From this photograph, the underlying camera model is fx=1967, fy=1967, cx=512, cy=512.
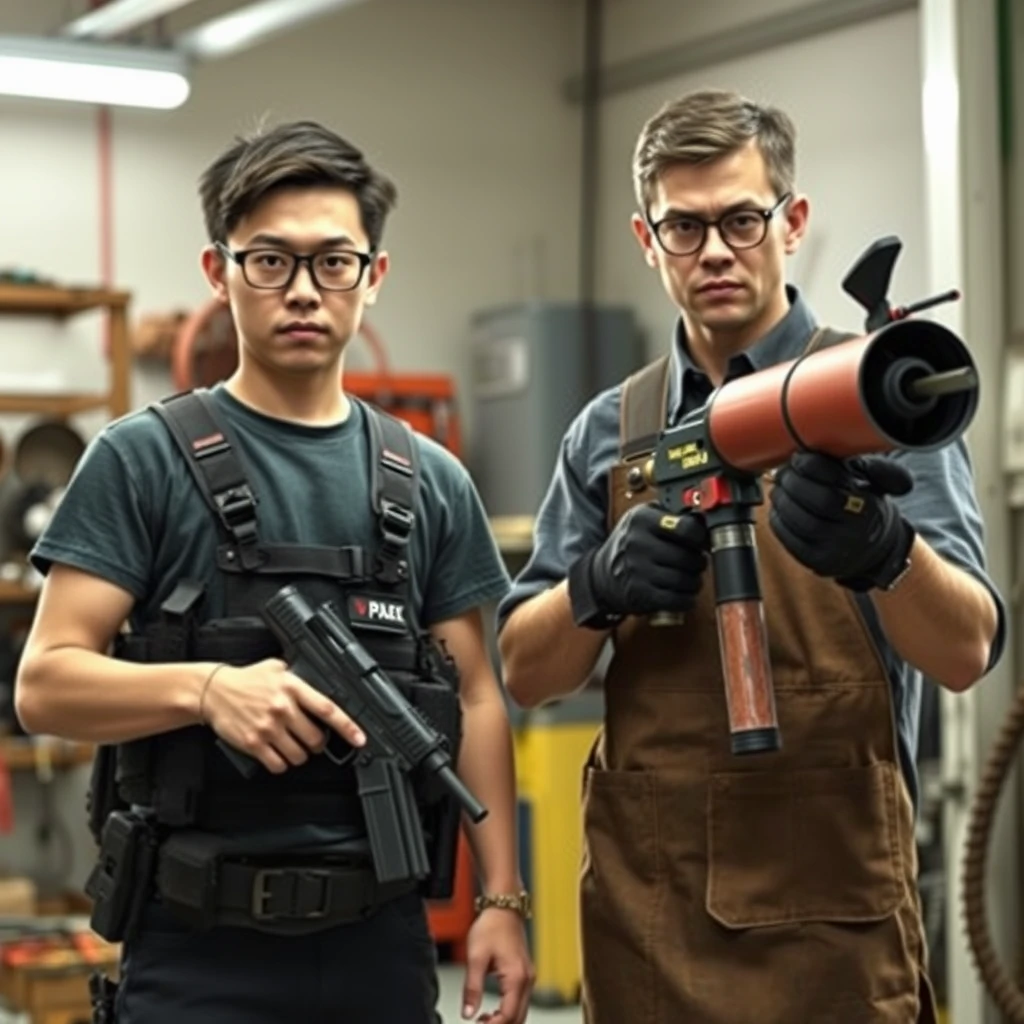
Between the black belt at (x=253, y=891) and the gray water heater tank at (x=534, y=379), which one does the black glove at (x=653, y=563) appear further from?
the gray water heater tank at (x=534, y=379)

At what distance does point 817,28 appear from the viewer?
5977 mm

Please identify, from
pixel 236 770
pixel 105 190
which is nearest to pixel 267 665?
pixel 236 770

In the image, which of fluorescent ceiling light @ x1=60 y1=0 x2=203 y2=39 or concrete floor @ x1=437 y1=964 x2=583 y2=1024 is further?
concrete floor @ x1=437 y1=964 x2=583 y2=1024

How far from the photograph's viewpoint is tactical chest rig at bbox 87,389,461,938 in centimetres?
208

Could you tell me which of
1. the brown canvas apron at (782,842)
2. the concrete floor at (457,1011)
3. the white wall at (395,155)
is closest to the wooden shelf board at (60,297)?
the white wall at (395,155)

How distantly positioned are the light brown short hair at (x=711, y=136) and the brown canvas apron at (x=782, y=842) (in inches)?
14.7

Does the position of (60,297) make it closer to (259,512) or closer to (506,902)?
(259,512)

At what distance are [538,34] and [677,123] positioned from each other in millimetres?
5042

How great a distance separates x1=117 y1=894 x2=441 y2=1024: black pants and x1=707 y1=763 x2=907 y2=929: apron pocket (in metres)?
0.36

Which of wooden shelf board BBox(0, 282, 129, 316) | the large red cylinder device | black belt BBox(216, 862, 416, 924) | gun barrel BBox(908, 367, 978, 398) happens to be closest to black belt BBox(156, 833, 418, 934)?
black belt BBox(216, 862, 416, 924)

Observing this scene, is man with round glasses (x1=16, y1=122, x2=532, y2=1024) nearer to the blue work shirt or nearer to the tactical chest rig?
the tactical chest rig

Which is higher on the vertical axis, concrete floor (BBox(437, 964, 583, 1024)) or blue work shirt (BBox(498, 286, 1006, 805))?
blue work shirt (BBox(498, 286, 1006, 805))

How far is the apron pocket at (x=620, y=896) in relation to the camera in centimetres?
217

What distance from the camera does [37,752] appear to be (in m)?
5.65
